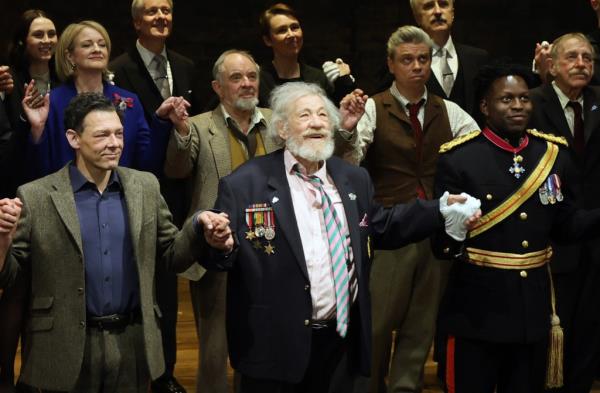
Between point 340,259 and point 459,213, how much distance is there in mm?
472

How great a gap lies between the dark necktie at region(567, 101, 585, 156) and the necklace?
2.99 feet

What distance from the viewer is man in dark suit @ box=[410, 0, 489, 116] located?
560 cm

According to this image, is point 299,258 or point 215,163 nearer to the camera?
point 299,258

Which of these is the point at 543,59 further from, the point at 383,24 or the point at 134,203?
the point at 383,24

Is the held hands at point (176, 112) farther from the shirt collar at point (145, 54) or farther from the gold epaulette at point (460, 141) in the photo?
the gold epaulette at point (460, 141)

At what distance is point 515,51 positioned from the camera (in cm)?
880

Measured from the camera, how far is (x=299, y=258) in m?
3.80

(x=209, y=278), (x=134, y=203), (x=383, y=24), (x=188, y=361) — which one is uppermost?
(x=383, y=24)

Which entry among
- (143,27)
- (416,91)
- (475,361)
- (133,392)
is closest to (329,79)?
(416,91)

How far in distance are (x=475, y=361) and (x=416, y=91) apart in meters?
1.40

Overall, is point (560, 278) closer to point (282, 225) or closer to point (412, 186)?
point (412, 186)

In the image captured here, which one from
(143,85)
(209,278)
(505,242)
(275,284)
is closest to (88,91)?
(143,85)

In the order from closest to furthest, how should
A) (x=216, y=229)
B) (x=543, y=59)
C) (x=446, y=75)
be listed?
(x=216, y=229) < (x=543, y=59) < (x=446, y=75)

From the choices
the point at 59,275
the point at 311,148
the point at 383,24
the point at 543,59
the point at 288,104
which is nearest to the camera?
the point at 59,275
